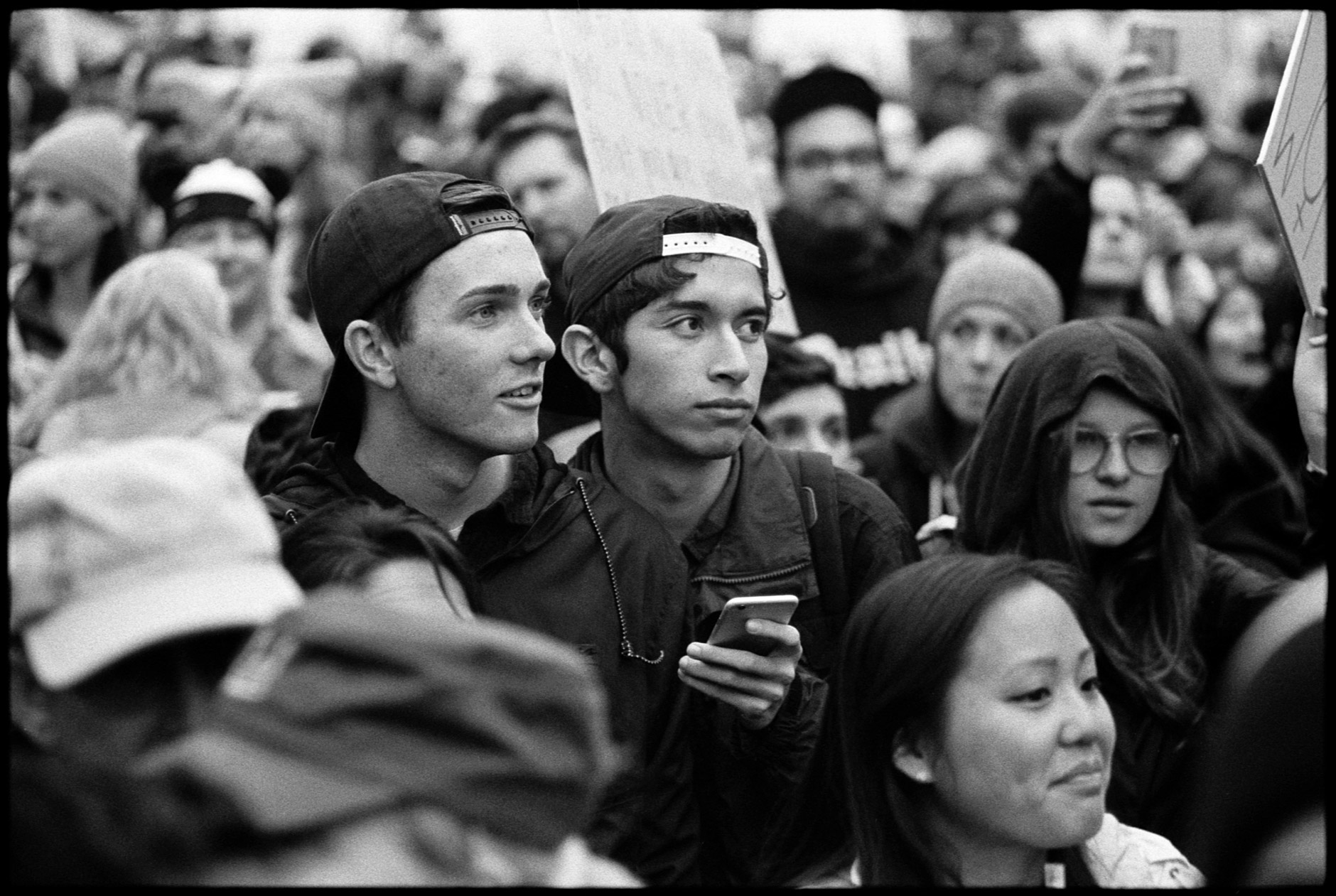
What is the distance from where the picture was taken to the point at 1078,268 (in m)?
6.29

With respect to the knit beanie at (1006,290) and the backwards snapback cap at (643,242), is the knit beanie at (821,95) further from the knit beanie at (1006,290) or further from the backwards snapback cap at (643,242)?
the backwards snapback cap at (643,242)

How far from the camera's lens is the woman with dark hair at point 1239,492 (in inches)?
190

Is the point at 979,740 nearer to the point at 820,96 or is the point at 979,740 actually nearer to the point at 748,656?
the point at 748,656

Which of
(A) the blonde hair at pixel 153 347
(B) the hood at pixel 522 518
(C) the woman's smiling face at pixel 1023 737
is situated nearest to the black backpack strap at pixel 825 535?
(B) the hood at pixel 522 518

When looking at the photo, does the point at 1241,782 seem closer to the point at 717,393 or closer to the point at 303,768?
the point at 303,768

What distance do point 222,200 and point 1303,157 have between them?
4.00m

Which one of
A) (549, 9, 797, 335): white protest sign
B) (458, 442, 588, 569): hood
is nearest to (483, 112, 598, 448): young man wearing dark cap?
(549, 9, 797, 335): white protest sign

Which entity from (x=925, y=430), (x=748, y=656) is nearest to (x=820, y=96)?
(x=925, y=430)

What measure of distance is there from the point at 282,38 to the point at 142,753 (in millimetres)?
11081

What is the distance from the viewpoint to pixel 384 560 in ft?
9.56

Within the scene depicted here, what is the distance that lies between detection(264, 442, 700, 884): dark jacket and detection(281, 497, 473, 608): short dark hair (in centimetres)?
35

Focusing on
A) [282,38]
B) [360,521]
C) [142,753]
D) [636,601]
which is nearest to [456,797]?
[142,753]

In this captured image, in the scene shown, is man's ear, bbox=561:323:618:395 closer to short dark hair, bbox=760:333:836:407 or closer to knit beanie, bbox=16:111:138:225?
short dark hair, bbox=760:333:836:407

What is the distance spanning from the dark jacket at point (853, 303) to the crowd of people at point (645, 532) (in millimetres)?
18
